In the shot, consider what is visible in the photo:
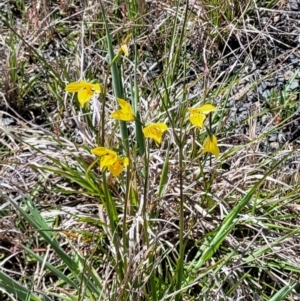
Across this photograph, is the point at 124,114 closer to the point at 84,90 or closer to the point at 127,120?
the point at 127,120

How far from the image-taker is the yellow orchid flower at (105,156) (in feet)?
3.86

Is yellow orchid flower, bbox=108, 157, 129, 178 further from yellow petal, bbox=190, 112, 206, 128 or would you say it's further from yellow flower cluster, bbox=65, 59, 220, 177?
yellow petal, bbox=190, 112, 206, 128

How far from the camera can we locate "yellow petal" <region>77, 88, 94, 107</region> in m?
1.23

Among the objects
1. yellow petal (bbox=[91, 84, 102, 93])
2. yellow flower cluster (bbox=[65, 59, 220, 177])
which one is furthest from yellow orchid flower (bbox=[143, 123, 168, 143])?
yellow petal (bbox=[91, 84, 102, 93])

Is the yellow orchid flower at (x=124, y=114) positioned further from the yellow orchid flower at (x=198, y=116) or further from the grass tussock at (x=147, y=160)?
the yellow orchid flower at (x=198, y=116)

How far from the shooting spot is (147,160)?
1.23m

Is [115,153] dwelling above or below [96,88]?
below

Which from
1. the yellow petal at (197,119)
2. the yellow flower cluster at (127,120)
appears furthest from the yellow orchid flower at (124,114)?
the yellow petal at (197,119)

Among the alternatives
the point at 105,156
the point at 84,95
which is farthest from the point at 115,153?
the point at 84,95

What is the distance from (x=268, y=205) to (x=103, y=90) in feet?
2.35

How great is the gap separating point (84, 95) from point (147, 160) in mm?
179

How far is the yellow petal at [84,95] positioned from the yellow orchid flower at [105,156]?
0.10m

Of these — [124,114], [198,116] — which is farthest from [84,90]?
[198,116]

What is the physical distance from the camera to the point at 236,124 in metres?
2.05
